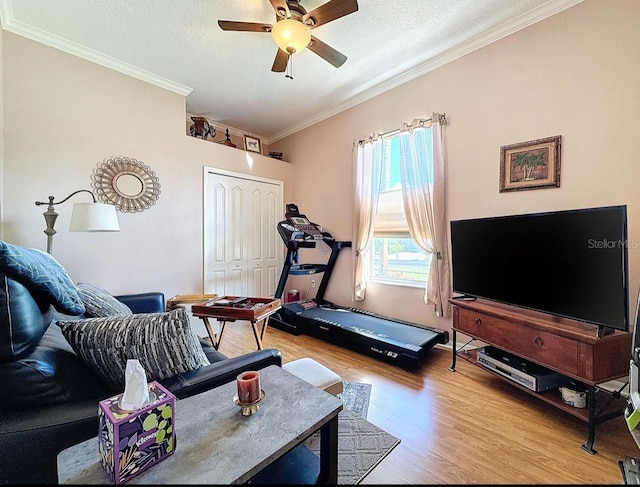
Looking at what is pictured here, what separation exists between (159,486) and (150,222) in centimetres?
301

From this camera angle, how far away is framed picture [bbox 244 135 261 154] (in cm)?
430

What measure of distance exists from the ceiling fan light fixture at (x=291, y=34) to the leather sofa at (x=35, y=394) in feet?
6.61

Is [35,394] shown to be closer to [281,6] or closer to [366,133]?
[281,6]

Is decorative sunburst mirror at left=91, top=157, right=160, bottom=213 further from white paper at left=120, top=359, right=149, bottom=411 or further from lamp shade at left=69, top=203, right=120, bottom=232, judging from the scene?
white paper at left=120, top=359, right=149, bottom=411

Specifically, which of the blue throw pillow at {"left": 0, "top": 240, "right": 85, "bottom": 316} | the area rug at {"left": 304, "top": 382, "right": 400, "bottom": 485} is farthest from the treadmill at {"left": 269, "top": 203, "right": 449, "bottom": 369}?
the blue throw pillow at {"left": 0, "top": 240, "right": 85, "bottom": 316}

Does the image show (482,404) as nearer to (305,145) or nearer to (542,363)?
(542,363)

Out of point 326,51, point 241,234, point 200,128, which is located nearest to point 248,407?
point 326,51

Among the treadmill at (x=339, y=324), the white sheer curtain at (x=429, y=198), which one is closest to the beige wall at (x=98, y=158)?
the treadmill at (x=339, y=324)

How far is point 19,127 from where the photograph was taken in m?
2.37

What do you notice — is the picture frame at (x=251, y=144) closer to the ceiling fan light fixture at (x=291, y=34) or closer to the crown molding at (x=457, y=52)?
the crown molding at (x=457, y=52)

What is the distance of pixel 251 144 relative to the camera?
4.35 meters

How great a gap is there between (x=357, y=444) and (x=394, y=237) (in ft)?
7.44

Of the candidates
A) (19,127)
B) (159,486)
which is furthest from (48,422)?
(19,127)

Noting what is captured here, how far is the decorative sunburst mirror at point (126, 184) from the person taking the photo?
110 inches
